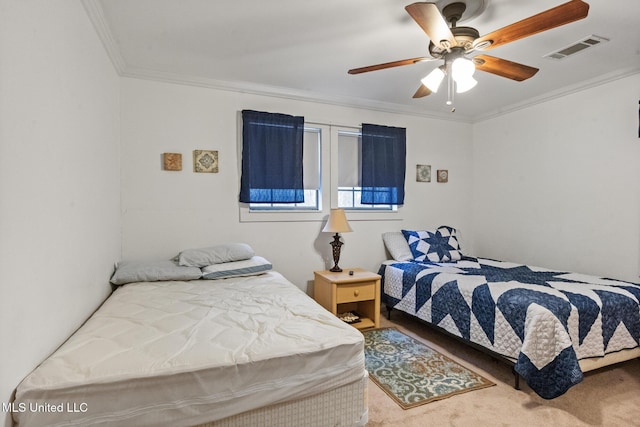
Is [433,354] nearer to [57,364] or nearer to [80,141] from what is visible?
[57,364]

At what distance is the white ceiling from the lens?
1965 mm

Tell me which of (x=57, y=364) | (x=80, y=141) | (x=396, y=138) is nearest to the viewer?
(x=57, y=364)

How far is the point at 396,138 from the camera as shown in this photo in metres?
3.88

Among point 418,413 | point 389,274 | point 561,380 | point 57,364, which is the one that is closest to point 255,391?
point 57,364

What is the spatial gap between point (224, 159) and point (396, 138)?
198 centimetres

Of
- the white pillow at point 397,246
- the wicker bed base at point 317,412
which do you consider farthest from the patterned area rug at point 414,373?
the white pillow at point 397,246

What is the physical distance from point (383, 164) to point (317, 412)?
2888 mm

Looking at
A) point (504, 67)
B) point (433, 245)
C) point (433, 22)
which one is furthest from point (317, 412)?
point (433, 245)

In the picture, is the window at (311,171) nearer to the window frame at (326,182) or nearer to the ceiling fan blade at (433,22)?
the window frame at (326,182)

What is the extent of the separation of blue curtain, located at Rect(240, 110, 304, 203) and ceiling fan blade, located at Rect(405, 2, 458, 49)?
1.80 m

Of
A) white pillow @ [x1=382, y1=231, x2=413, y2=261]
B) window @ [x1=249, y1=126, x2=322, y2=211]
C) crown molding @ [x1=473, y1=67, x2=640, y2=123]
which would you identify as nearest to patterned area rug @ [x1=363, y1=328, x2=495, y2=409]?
white pillow @ [x1=382, y1=231, x2=413, y2=261]

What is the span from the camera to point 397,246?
12.1 ft

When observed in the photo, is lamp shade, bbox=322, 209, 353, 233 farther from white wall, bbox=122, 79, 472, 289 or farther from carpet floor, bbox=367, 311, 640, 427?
carpet floor, bbox=367, 311, 640, 427

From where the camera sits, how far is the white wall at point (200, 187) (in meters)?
2.88
